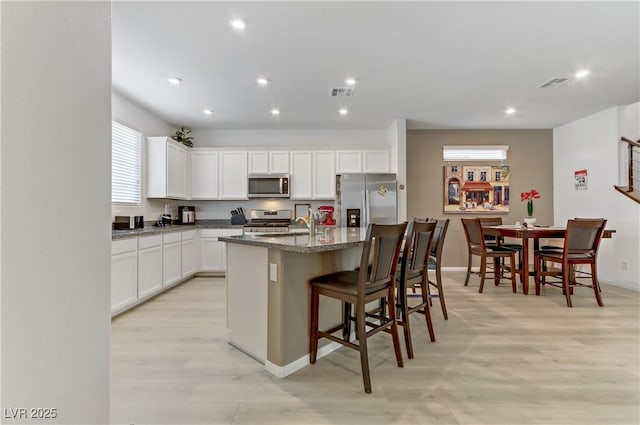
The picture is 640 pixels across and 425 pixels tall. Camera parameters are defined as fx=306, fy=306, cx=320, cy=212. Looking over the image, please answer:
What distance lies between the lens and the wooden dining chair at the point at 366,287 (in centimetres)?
189

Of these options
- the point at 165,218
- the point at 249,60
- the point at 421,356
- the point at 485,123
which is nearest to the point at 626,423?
the point at 421,356

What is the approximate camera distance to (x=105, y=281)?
0.89 metres

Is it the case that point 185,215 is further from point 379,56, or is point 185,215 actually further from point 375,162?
point 379,56

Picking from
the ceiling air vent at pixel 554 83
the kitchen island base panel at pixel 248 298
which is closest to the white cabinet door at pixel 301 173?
the kitchen island base panel at pixel 248 298

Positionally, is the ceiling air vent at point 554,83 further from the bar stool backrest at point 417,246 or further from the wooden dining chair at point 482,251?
the bar stool backrest at point 417,246

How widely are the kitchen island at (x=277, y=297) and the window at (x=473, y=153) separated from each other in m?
4.27

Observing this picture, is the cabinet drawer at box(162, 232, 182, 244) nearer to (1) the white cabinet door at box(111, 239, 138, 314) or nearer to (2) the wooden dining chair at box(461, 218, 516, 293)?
(1) the white cabinet door at box(111, 239, 138, 314)

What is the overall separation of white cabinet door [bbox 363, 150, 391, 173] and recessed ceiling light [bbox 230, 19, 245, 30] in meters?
3.33

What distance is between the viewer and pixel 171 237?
4.32 meters

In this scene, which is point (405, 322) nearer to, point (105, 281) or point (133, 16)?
point (105, 281)

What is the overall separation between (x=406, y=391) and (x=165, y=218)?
4.43 meters

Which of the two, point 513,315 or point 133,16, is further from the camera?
point 513,315

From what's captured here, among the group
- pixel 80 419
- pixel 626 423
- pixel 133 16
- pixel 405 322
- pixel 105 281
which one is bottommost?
pixel 626 423

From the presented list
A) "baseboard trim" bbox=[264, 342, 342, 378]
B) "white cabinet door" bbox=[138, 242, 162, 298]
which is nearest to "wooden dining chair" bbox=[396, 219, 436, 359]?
"baseboard trim" bbox=[264, 342, 342, 378]
